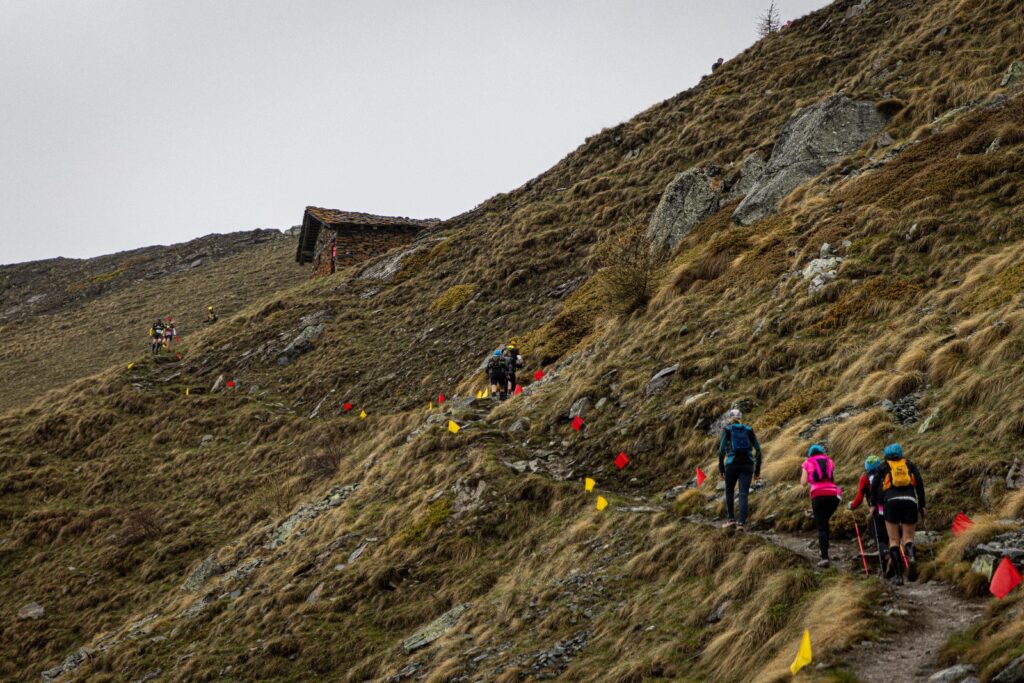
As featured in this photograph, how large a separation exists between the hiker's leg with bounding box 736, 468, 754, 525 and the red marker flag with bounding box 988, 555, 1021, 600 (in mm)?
3797

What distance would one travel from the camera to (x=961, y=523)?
9156mm

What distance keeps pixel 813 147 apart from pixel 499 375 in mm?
12433

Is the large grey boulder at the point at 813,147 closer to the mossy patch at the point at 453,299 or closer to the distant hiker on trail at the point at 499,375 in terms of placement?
the distant hiker on trail at the point at 499,375

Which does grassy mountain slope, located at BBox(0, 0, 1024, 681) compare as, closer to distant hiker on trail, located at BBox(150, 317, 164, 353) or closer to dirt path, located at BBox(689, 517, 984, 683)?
dirt path, located at BBox(689, 517, 984, 683)

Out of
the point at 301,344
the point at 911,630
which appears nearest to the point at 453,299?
the point at 301,344

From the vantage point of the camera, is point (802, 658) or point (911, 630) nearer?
point (802, 658)

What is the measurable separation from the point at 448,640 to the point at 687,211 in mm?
19187

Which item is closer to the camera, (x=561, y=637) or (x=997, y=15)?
(x=561, y=637)

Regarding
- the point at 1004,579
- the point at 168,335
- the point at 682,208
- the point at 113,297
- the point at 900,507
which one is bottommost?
the point at 1004,579

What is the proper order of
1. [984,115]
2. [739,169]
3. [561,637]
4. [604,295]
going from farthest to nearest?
[739,169], [604,295], [984,115], [561,637]

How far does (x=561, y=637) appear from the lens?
35.1 feet

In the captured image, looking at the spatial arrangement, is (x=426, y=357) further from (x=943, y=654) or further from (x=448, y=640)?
Answer: (x=943, y=654)

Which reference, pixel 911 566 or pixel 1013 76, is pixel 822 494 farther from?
pixel 1013 76

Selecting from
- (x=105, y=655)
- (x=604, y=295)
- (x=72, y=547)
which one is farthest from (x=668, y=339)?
(x=72, y=547)
